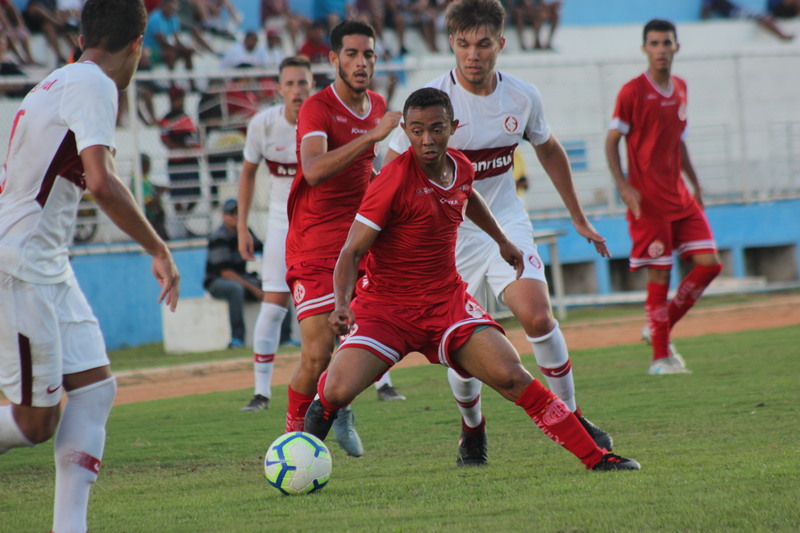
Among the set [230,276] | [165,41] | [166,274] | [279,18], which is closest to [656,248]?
[166,274]

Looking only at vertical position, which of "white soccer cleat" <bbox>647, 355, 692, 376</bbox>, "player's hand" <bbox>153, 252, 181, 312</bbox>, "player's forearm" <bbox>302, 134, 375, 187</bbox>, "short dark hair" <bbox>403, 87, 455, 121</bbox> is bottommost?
"white soccer cleat" <bbox>647, 355, 692, 376</bbox>

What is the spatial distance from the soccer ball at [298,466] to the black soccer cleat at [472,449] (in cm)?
88

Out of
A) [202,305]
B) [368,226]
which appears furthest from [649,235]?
[202,305]

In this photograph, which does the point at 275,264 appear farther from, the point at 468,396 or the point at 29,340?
the point at 29,340

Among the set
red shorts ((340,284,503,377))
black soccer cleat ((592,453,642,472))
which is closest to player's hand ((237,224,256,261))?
red shorts ((340,284,503,377))

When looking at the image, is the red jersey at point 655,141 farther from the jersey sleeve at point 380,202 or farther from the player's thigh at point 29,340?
the player's thigh at point 29,340

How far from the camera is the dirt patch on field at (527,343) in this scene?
11.0 m

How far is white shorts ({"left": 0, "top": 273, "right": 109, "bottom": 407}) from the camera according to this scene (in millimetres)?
4211

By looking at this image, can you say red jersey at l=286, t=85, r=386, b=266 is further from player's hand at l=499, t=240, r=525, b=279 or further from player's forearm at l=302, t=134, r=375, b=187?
player's hand at l=499, t=240, r=525, b=279

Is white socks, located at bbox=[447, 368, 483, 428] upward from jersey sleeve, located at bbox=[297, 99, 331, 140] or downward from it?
downward

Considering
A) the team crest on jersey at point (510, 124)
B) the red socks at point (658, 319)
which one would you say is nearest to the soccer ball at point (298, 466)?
the team crest on jersey at point (510, 124)

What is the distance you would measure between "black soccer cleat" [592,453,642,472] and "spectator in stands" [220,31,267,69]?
48.0ft

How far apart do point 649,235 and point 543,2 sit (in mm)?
15157

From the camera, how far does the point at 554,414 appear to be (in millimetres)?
5305
